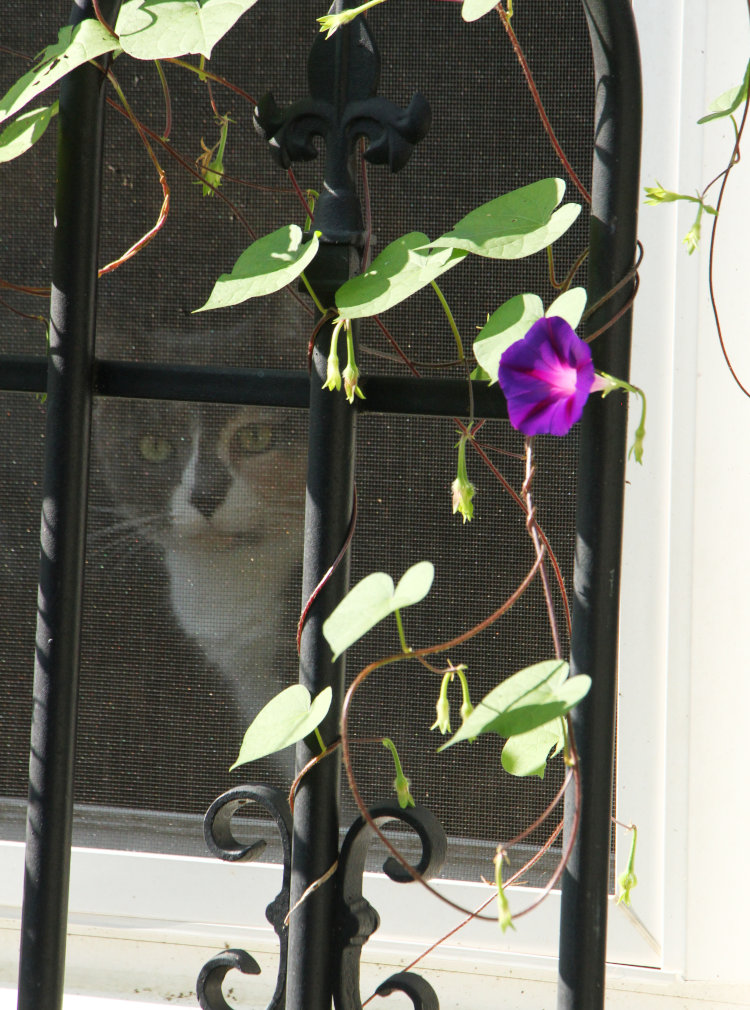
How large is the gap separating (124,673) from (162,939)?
10.3 inches

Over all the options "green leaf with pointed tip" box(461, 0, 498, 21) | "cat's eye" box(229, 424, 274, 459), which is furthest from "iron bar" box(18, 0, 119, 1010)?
"cat's eye" box(229, 424, 274, 459)

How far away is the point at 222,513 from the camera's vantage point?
83 centimetres

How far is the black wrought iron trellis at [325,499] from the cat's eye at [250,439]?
12.8 inches

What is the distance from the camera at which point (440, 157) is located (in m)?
0.79

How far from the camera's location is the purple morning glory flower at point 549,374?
401 millimetres

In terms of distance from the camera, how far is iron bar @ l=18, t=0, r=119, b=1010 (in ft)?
1.58

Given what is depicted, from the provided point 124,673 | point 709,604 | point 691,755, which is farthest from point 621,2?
point 124,673

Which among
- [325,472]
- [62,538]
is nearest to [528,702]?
[325,472]

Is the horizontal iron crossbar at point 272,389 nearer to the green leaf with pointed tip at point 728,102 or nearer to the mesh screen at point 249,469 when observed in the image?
the green leaf with pointed tip at point 728,102

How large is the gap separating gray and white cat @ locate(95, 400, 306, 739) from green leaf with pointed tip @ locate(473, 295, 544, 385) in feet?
1.34

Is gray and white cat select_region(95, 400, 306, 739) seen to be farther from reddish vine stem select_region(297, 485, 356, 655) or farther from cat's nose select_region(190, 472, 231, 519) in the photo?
reddish vine stem select_region(297, 485, 356, 655)

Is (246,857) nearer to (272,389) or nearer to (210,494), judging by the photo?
(272,389)

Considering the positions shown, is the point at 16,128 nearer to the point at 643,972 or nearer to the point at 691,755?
the point at 691,755

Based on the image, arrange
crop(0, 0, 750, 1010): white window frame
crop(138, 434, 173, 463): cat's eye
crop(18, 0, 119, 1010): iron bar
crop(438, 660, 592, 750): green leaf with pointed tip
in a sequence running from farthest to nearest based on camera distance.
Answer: crop(138, 434, 173, 463): cat's eye, crop(0, 0, 750, 1010): white window frame, crop(18, 0, 119, 1010): iron bar, crop(438, 660, 592, 750): green leaf with pointed tip
